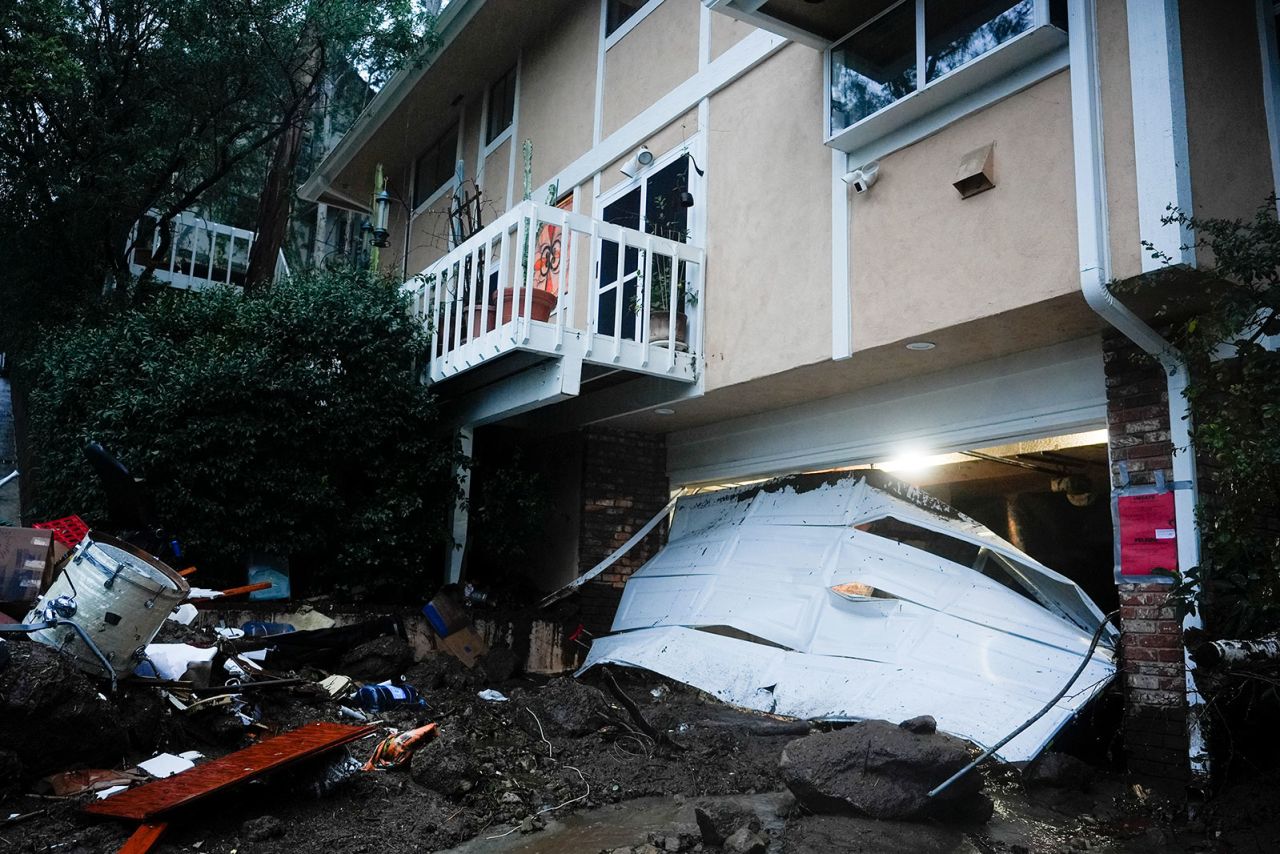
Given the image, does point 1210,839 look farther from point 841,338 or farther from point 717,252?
point 717,252

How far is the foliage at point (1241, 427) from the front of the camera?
4.38 meters

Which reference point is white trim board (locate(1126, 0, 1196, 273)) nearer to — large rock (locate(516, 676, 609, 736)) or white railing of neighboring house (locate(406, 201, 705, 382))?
white railing of neighboring house (locate(406, 201, 705, 382))

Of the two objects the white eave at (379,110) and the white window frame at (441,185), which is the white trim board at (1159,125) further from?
the white window frame at (441,185)

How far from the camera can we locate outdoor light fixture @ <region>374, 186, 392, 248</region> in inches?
455

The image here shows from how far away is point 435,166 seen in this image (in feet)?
48.9

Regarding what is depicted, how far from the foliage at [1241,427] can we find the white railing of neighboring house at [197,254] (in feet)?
52.6

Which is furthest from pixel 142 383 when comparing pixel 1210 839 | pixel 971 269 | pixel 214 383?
pixel 1210 839

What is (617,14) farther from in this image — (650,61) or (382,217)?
(382,217)

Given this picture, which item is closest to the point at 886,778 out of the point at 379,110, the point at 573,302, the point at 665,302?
the point at 665,302

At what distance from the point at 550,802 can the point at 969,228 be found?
4.38 meters

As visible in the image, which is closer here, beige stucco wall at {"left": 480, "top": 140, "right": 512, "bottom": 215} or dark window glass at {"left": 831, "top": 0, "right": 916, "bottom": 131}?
dark window glass at {"left": 831, "top": 0, "right": 916, "bottom": 131}

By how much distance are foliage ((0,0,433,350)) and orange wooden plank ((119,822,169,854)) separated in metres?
10.7

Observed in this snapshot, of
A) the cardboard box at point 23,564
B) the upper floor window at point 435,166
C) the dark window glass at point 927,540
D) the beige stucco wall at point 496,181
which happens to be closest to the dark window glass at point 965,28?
the dark window glass at point 927,540

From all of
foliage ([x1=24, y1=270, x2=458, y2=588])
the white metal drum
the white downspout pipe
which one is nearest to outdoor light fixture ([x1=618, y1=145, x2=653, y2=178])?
foliage ([x1=24, y1=270, x2=458, y2=588])
